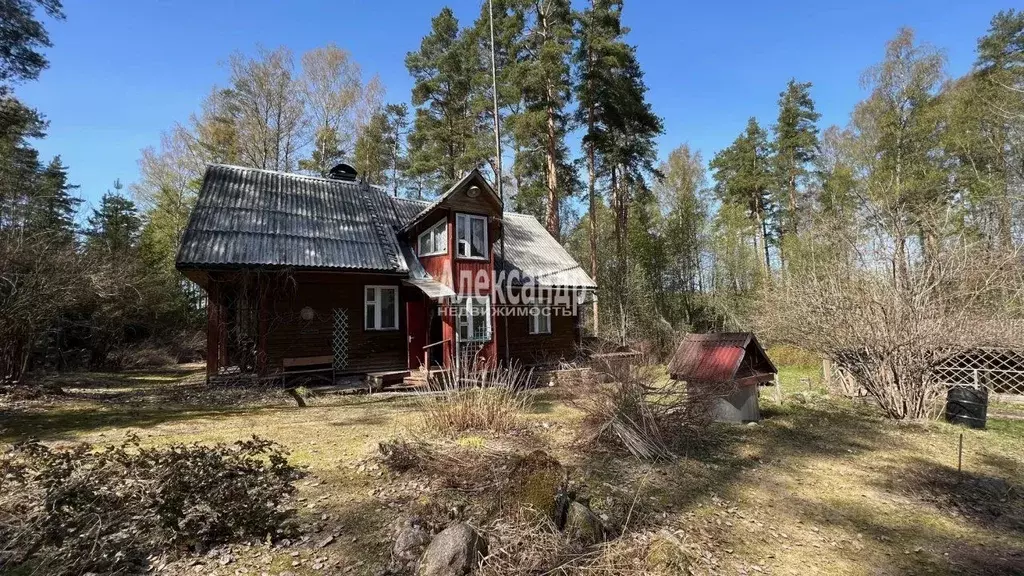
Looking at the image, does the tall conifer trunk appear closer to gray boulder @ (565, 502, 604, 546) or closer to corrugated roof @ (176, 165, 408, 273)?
corrugated roof @ (176, 165, 408, 273)

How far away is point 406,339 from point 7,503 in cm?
1009

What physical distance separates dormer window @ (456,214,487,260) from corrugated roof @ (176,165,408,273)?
6.36 ft

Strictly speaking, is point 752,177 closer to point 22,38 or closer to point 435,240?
point 435,240

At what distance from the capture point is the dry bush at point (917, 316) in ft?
26.0

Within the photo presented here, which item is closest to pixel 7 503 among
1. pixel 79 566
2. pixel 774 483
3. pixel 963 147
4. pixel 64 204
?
pixel 79 566

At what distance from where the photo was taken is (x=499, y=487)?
13.3 feet

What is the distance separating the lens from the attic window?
44.3 feet

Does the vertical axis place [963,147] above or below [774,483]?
above

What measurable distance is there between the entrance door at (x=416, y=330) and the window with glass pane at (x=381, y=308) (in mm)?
578

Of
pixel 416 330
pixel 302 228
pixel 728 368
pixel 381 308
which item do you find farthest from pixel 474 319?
pixel 728 368

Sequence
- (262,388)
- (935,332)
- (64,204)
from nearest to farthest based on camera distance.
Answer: (935,332)
(262,388)
(64,204)

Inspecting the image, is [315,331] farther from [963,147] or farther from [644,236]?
[963,147]

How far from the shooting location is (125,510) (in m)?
3.52

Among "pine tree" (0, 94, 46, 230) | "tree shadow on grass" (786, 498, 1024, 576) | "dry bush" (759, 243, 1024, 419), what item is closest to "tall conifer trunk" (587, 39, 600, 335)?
"dry bush" (759, 243, 1024, 419)
